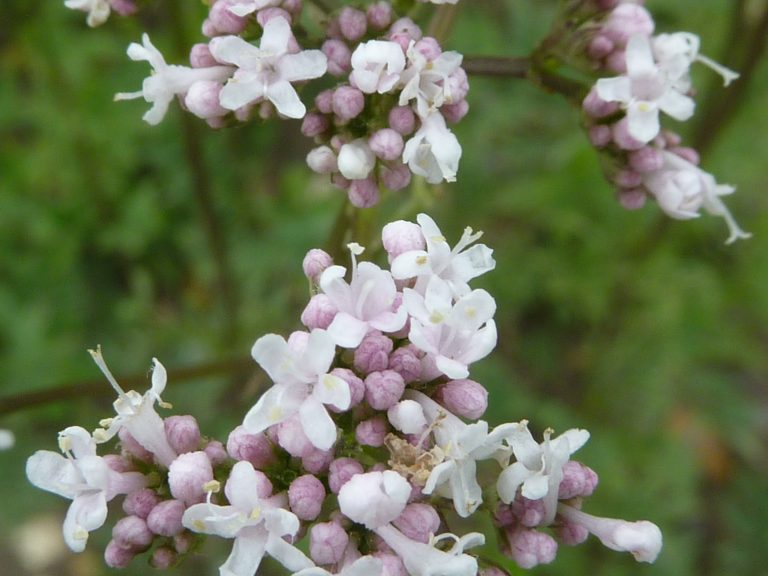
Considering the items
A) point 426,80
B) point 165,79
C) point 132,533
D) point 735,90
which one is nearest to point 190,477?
point 132,533

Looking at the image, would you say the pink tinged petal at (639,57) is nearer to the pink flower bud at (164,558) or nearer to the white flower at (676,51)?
the white flower at (676,51)

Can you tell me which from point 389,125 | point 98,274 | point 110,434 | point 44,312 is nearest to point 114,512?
point 44,312

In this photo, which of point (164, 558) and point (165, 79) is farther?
point (165, 79)

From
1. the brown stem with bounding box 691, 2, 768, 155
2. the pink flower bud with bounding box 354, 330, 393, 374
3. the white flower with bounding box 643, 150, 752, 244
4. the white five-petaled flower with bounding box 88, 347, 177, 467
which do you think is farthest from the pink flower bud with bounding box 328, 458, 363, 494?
the brown stem with bounding box 691, 2, 768, 155

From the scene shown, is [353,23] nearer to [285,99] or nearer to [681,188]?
[285,99]

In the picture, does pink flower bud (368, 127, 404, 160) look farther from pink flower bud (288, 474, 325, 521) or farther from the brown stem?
the brown stem

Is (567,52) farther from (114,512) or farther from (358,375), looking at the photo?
(114,512)

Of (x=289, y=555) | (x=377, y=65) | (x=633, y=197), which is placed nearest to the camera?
(x=289, y=555)
